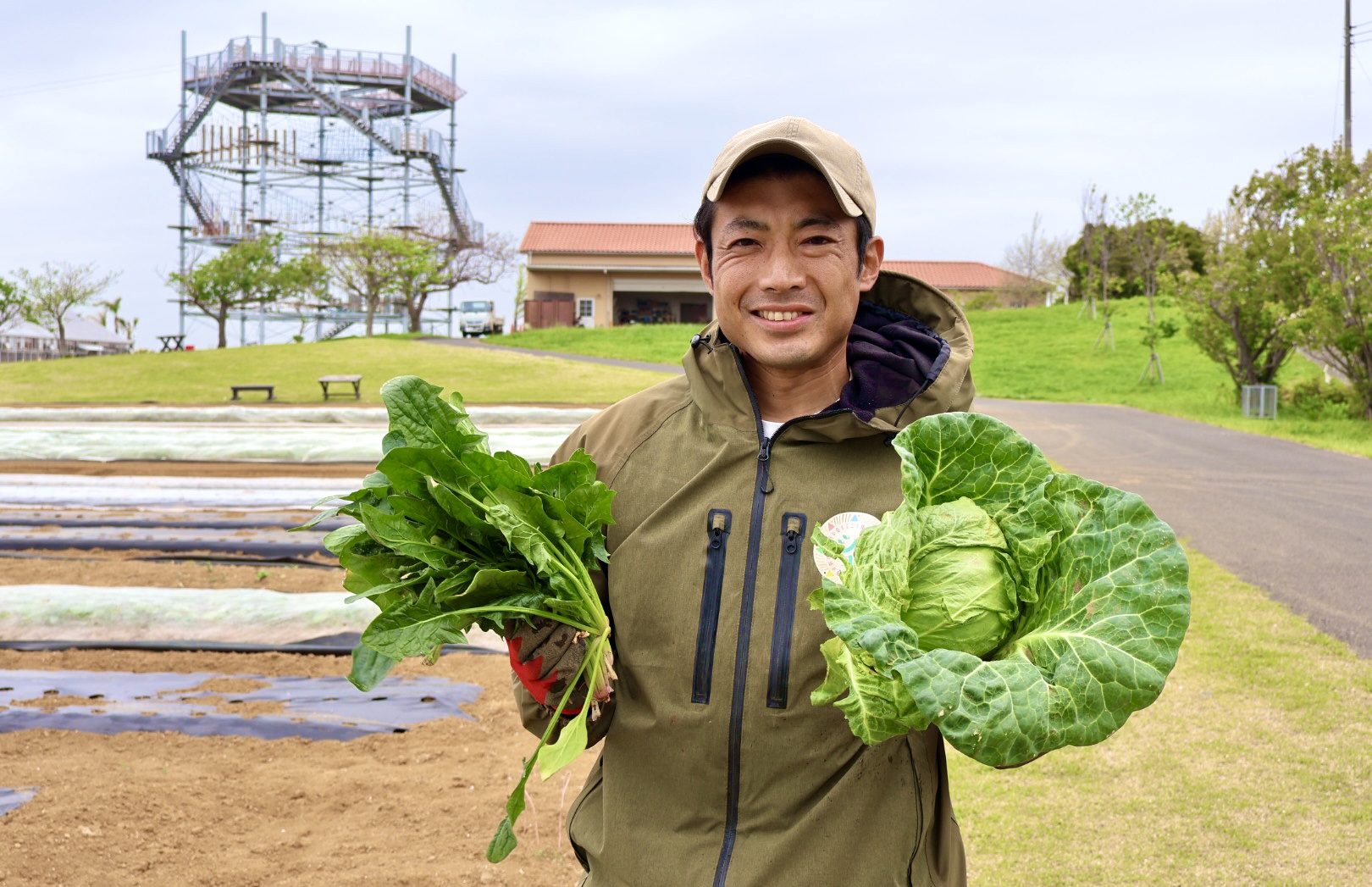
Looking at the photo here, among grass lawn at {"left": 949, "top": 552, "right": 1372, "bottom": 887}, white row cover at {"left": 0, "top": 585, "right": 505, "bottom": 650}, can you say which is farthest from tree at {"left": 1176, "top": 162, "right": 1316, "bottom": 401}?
white row cover at {"left": 0, "top": 585, "right": 505, "bottom": 650}

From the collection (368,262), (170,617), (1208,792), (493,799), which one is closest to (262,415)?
(170,617)

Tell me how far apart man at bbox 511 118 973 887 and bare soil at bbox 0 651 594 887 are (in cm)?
230

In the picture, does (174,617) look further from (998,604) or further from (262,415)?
(262,415)

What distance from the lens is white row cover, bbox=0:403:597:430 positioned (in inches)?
811

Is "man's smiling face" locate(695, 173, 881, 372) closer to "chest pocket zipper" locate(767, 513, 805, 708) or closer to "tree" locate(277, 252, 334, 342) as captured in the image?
"chest pocket zipper" locate(767, 513, 805, 708)

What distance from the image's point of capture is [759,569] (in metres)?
2.18

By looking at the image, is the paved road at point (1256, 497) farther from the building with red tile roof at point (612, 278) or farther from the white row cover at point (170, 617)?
the building with red tile roof at point (612, 278)

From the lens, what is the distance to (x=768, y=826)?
84.0 inches

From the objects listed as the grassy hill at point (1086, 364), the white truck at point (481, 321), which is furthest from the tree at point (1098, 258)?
the white truck at point (481, 321)

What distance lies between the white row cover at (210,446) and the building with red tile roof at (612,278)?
37022mm

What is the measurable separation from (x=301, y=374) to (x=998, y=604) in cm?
3117

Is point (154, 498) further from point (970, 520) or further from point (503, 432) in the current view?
point (970, 520)

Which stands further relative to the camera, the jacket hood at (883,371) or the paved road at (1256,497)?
the paved road at (1256,497)

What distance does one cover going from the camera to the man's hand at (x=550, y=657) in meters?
2.22
